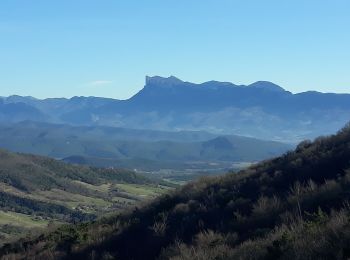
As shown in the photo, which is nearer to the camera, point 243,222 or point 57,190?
point 243,222

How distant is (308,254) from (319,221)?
2408 millimetres

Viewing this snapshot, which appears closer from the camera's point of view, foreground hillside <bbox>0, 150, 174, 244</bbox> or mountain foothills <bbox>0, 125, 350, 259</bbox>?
mountain foothills <bbox>0, 125, 350, 259</bbox>

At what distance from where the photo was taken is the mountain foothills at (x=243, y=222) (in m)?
9.70

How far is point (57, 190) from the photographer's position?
4771 inches

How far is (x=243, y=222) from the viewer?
13414 mm

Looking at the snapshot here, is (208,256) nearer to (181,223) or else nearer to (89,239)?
(181,223)

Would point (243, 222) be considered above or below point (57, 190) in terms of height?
above

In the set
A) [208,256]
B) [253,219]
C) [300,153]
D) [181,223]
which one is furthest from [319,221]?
[300,153]

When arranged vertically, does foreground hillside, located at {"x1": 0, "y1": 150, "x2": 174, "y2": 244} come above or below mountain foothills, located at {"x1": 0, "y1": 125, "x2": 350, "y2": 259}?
below

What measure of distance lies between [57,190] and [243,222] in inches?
4380

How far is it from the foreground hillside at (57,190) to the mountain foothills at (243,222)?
56.2 metres

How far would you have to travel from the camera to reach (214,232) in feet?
44.2

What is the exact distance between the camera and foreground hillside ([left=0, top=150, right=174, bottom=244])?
91.0 meters

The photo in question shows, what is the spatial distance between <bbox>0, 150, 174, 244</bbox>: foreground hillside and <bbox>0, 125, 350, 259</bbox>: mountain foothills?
56220 millimetres
